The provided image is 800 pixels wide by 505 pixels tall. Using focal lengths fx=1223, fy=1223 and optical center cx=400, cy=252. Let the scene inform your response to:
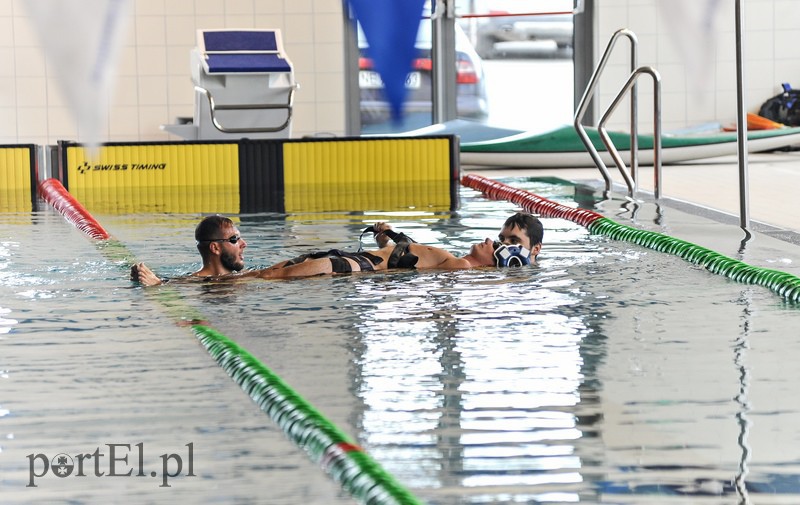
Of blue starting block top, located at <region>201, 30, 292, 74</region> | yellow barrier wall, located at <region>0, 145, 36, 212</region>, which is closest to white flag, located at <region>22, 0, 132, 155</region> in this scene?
blue starting block top, located at <region>201, 30, 292, 74</region>

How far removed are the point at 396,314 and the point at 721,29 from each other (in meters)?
2.91

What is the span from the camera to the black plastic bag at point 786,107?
45.4 ft

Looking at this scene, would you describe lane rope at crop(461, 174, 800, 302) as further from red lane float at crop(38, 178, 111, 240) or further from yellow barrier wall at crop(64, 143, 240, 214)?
red lane float at crop(38, 178, 111, 240)

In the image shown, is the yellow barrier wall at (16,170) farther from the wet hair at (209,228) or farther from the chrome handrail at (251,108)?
the wet hair at (209,228)

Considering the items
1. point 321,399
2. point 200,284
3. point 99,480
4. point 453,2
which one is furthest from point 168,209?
point 453,2

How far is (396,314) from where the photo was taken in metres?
4.51

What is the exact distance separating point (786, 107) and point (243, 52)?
6.47 metres

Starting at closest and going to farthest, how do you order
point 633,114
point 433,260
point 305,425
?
point 305,425
point 433,260
point 633,114

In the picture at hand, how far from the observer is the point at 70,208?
27.2 feet

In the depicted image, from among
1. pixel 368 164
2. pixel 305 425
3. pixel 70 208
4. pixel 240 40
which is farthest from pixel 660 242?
pixel 240 40

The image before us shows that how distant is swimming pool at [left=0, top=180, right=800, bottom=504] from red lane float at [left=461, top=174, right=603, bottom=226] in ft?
5.23

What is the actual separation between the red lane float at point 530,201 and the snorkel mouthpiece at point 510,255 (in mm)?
1984

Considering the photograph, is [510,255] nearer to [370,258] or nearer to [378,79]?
[370,258]

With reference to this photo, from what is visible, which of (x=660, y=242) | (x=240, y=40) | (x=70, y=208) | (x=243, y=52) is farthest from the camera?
(x=240, y=40)
